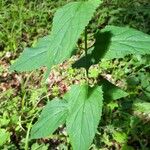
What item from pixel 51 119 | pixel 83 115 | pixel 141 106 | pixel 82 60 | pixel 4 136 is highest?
pixel 82 60

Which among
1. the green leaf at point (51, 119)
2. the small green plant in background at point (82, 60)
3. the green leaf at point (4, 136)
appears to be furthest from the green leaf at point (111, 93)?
the green leaf at point (4, 136)

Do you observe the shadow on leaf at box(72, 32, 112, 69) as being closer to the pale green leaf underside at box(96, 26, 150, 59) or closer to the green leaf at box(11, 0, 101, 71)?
the pale green leaf underside at box(96, 26, 150, 59)

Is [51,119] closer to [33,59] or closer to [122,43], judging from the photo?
[33,59]

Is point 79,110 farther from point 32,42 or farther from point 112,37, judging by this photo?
point 32,42

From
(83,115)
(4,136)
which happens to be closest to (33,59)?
(83,115)

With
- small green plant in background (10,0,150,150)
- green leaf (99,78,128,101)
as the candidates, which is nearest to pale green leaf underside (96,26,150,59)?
small green plant in background (10,0,150,150)

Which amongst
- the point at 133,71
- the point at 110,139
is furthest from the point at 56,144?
the point at 133,71

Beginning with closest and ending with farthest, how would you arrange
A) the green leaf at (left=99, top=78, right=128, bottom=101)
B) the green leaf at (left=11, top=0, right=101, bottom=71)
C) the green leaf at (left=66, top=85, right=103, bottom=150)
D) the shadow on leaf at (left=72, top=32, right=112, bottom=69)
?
the green leaf at (left=11, top=0, right=101, bottom=71) → the green leaf at (left=66, top=85, right=103, bottom=150) → the shadow on leaf at (left=72, top=32, right=112, bottom=69) → the green leaf at (left=99, top=78, right=128, bottom=101)
